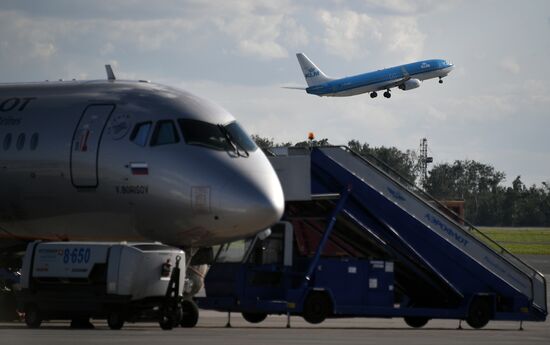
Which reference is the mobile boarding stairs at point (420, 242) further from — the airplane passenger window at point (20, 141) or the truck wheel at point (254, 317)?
the airplane passenger window at point (20, 141)

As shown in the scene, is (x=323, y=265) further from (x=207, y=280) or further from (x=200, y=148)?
(x=200, y=148)

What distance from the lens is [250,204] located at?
28703 millimetres

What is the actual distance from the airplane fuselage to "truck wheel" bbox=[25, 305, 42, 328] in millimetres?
2094

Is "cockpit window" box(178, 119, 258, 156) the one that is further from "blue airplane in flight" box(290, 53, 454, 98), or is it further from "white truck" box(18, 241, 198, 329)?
"blue airplane in flight" box(290, 53, 454, 98)

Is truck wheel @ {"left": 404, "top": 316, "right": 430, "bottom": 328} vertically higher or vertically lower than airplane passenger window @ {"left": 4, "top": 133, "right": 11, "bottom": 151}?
lower

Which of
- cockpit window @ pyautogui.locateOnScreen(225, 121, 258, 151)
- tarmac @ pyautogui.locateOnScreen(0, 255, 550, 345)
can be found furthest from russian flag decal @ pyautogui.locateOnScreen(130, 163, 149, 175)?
tarmac @ pyautogui.locateOnScreen(0, 255, 550, 345)

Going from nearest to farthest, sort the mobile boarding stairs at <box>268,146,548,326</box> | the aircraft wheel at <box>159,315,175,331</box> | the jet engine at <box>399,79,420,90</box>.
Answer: the aircraft wheel at <box>159,315,175,331</box>
the mobile boarding stairs at <box>268,146,548,326</box>
the jet engine at <box>399,79,420,90</box>

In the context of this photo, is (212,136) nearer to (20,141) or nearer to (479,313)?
(20,141)

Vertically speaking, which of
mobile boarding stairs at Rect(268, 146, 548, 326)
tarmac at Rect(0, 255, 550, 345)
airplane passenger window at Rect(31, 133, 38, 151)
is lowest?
tarmac at Rect(0, 255, 550, 345)

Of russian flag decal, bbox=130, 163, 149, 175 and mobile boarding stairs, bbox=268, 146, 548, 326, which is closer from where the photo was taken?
russian flag decal, bbox=130, 163, 149, 175

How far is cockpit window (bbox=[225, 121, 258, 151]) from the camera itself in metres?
30.0

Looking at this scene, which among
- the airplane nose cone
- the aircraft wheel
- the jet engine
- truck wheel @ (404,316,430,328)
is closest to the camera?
the airplane nose cone

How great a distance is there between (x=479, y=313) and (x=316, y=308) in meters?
4.62

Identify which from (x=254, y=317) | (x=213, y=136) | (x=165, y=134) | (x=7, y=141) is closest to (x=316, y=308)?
(x=254, y=317)
